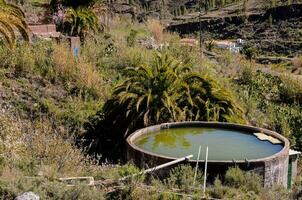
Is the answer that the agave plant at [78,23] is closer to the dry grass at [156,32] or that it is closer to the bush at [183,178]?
the dry grass at [156,32]

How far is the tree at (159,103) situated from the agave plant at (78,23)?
7181 millimetres

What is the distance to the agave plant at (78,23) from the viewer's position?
16625 millimetres

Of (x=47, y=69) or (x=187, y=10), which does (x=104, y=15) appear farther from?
(x=187, y=10)

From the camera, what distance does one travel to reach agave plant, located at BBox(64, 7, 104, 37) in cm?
1662

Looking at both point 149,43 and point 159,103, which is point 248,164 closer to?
point 159,103

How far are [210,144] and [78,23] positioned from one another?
9845 mm

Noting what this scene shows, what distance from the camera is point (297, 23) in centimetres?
5353

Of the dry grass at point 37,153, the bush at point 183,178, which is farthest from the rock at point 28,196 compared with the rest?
the bush at point 183,178

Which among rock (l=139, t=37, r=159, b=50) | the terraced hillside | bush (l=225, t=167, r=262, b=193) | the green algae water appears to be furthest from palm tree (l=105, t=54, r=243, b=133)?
the terraced hillside

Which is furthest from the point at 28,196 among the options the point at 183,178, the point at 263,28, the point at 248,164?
the point at 263,28

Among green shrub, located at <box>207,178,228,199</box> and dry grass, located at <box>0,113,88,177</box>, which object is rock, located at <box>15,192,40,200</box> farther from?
green shrub, located at <box>207,178,228,199</box>

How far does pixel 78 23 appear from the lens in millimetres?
16672

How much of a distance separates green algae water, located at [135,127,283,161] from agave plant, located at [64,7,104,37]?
29.0 ft

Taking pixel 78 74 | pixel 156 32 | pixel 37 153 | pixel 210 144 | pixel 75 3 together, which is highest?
pixel 75 3
